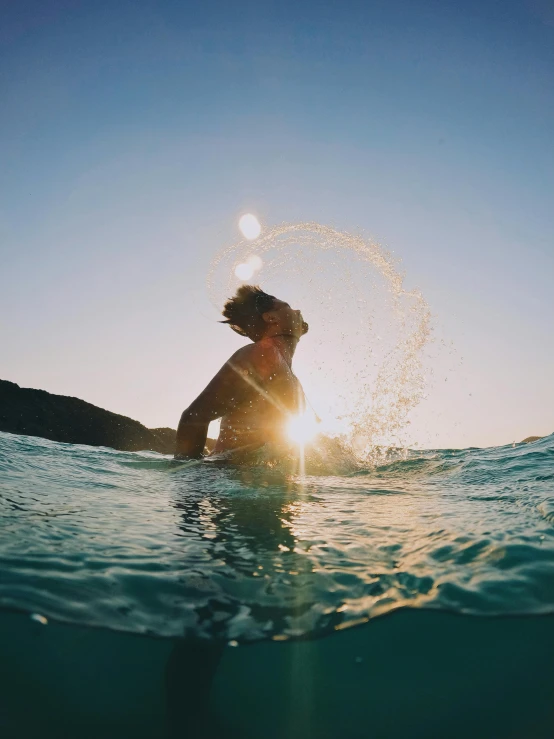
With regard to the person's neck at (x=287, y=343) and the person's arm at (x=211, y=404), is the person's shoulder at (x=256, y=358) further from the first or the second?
the person's neck at (x=287, y=343)

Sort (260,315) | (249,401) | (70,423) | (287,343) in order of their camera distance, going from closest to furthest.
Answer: (249,401)
(287,343)
(260,315)
(70,423)

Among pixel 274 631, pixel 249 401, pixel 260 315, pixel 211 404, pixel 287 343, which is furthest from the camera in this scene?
pixel 260 315

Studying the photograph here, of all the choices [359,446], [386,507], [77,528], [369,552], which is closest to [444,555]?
[369,552]

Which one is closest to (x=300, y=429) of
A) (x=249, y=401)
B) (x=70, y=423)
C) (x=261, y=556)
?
(x=249, y=401)

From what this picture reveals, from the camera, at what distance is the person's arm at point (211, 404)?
189 inches

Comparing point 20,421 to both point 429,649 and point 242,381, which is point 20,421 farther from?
point 429,649

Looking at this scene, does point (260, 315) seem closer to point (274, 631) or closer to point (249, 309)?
point (249, 309)

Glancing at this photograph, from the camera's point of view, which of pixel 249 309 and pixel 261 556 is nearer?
pixel 261 556

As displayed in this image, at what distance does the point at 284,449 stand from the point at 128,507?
2.29 metres

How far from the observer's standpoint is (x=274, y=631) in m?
1.53

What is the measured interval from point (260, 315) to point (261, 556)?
3.96 m

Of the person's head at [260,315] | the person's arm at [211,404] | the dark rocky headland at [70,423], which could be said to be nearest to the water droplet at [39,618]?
the person's arm at [211,404]

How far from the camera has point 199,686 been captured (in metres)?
1.45

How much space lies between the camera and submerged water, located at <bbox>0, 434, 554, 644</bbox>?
1.59 m
